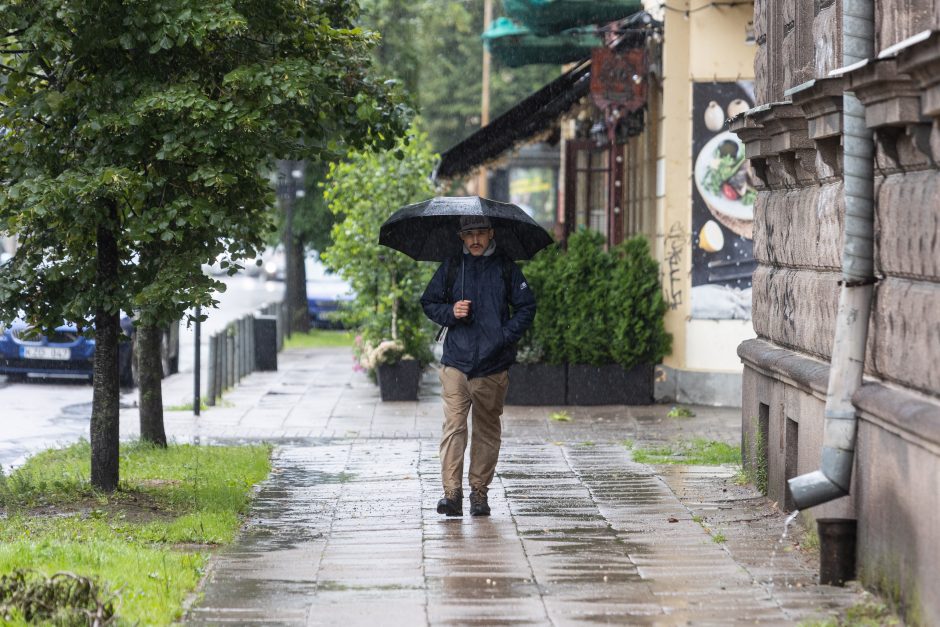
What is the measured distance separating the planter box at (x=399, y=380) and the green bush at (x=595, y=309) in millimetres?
1442

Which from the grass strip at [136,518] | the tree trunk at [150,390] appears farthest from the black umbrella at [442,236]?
the tree trunk at [150,390]

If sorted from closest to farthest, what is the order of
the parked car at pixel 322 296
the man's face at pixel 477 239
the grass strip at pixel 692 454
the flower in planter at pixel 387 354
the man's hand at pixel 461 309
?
the man's hand at pixel 461 309 → the man's face at pixel 477 239 → the grass strip at pixel 692 454 → the flower in planter at pixel 387 354 → the parked car at pixel 322 296

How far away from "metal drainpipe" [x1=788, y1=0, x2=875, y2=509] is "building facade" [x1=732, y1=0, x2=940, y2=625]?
2.2 inches

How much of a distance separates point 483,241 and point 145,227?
208 cm

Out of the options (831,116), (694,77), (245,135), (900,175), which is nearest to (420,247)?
(245,135)

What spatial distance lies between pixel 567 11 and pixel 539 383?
15.0 feet

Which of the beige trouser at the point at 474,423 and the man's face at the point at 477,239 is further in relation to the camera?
the man's face at the point at 477,239

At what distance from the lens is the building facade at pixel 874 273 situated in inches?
234

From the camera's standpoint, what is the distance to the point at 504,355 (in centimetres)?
887

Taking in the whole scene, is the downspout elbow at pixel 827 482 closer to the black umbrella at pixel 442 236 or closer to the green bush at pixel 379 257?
the black umbrella at pixel 442 236

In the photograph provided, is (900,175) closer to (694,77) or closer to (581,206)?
(694,77)

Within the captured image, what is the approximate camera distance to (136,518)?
28.8 feet

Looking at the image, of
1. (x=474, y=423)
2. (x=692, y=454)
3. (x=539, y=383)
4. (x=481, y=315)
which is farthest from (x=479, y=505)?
(x=539, y=383)

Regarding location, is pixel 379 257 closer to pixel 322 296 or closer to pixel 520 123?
pixel 520 123
